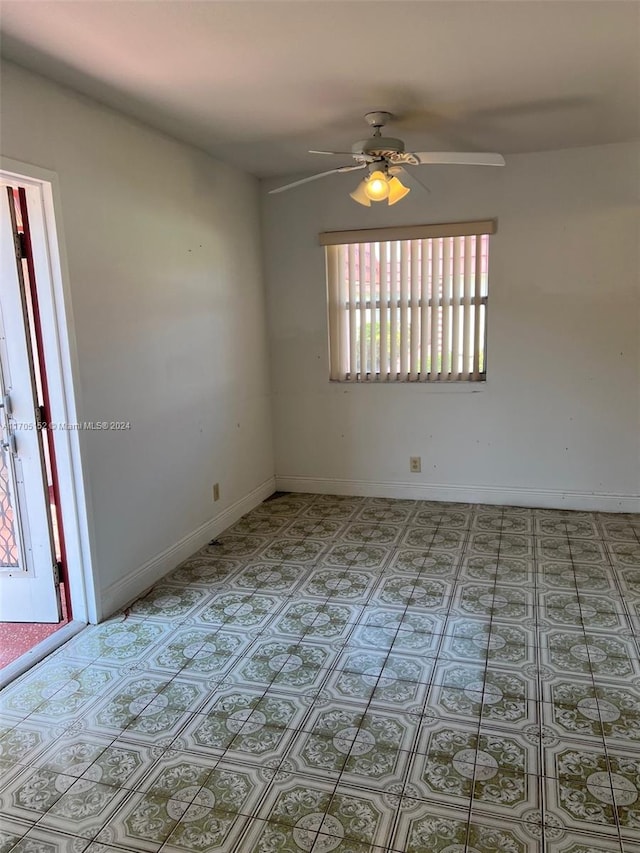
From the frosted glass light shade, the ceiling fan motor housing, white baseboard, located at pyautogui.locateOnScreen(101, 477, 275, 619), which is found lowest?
white baseboard, located at pyautogui.locateOnScreen(101, 477, 275, 619)

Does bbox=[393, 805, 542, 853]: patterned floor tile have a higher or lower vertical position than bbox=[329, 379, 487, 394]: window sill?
lower

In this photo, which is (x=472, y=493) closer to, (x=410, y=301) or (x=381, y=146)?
(x=410, y=301)

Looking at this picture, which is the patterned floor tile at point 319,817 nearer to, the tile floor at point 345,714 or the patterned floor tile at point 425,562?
the tile floor at point 345,714

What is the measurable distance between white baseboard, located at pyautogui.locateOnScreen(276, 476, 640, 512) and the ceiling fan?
2.27 metres

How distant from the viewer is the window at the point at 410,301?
4.20 metres

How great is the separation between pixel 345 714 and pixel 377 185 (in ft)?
7.97

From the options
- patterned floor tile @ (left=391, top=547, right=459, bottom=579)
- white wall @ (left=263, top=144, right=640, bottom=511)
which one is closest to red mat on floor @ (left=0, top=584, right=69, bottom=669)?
patterned floor tile @ (left=391, top=547, right=459, bottom=579)

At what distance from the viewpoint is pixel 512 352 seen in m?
4.19

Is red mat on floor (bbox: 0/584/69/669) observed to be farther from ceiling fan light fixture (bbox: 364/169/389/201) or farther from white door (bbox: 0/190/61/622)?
ceiling fan light fixture (bbox: 364/169/389/201)

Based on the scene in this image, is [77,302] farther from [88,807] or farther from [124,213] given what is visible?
[88,807]

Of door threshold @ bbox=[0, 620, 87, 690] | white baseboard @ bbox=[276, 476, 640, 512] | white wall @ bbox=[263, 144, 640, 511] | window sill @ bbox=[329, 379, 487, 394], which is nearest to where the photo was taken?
door threshold @ bbox=[0, 620, 87, 690]

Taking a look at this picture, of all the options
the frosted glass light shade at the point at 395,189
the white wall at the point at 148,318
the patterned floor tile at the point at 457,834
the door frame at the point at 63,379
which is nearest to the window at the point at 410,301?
the white wall at the point at 148,318

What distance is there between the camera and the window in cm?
420

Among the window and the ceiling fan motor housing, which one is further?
the window
